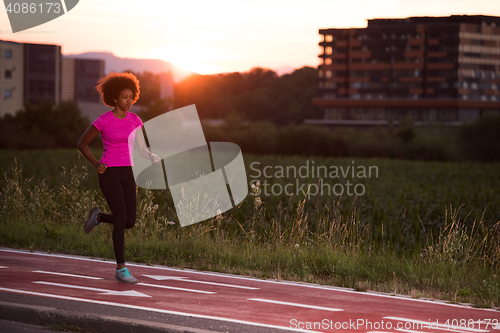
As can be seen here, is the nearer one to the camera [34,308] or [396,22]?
[34,308]

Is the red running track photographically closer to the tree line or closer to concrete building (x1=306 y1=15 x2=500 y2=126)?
the tree line

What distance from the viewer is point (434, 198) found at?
892 inches

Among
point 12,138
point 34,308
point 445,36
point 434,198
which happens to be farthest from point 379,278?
point 445,36

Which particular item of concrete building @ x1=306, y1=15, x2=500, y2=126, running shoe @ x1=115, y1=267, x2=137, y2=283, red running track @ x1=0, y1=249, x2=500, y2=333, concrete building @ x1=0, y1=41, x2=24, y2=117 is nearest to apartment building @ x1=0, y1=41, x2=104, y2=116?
concrete building @ x1=0, y1=41, x2=24, y2=117

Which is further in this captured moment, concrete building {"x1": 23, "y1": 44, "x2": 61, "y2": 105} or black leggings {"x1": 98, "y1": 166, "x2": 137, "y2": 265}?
concrete building {"x1": 23, "y1": 44, "x2": 61, "y2": 105}

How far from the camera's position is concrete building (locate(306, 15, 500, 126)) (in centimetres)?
12631

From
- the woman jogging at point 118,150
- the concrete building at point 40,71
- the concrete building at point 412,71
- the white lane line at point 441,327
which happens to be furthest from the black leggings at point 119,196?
the concrete building at point 412,71

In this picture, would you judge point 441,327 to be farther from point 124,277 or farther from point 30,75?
point 30,75

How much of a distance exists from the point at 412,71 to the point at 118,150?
13205 centimetres

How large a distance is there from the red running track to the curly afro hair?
2070 mm

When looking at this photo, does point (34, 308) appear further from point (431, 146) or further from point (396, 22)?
point (396, 22)

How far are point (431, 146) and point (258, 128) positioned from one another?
2388cm

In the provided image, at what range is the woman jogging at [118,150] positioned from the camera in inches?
249

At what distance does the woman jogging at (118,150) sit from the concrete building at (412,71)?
121769 mm
